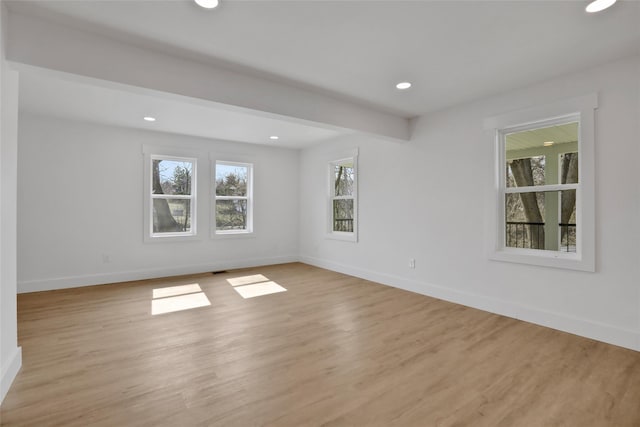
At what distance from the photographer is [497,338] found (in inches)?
110

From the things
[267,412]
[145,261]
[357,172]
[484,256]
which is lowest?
[267,412]

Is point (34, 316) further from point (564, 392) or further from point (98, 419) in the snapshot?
point (564, 392)

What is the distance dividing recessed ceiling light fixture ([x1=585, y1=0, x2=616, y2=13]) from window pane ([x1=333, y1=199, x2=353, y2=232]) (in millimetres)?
4020

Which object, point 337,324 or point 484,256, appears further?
point 484,256

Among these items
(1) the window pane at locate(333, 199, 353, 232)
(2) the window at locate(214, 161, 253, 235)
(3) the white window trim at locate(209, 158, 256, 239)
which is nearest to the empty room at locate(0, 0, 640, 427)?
(1) the window pane at locate(333, 199, 353, 232)

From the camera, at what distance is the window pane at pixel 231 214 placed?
6.03m

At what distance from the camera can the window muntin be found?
121 inches

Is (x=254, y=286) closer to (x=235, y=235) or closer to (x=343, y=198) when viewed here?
(x=235, y=235)

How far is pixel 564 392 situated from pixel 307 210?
17.2ft

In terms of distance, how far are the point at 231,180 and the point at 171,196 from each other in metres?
1.21

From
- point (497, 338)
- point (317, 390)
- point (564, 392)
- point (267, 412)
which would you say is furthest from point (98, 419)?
point (497, 338)

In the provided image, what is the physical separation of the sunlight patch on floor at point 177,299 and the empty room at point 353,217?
5cm

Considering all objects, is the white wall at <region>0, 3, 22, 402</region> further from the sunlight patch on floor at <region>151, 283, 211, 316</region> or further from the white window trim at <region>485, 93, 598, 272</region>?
the white window trim at <region>485, 93, 598, 272</region>

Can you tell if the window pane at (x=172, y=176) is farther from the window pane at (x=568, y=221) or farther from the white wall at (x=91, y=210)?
the window pane at (x=568, y=221)
